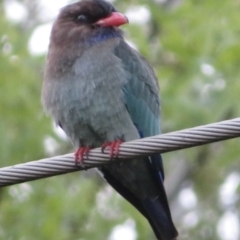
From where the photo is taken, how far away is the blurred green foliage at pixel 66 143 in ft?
27.5

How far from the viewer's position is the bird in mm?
5969

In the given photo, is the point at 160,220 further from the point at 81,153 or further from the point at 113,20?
the point at 113,20

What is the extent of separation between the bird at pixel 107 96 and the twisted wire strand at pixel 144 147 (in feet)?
2.58

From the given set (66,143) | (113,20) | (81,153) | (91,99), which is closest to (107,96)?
(91,99)

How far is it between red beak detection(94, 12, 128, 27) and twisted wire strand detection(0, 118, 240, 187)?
4.97 feet

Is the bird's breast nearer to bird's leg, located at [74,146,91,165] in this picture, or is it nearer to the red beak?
bird's leg, located at [74,146,91,165]

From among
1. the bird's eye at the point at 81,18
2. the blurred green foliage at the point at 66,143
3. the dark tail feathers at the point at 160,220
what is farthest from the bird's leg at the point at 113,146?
the blurred green foliage at the point at 66,143

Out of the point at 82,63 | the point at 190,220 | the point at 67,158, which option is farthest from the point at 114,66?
the point at 190,220

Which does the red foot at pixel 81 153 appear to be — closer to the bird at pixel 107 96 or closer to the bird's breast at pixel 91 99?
the bird at pixel 107 96

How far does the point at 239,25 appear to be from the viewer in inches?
342

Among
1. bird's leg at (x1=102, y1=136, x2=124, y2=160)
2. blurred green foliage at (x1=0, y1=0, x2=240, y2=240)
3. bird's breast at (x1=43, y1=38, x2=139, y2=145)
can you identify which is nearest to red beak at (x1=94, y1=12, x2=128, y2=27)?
bird's breast at (x1=43, y1=38, x2=139, y2=145)

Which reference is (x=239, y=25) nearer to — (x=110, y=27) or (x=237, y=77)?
(x=237, y=77)

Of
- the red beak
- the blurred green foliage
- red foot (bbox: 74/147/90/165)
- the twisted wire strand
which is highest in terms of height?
the red beak

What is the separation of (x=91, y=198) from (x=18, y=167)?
5.11 m
